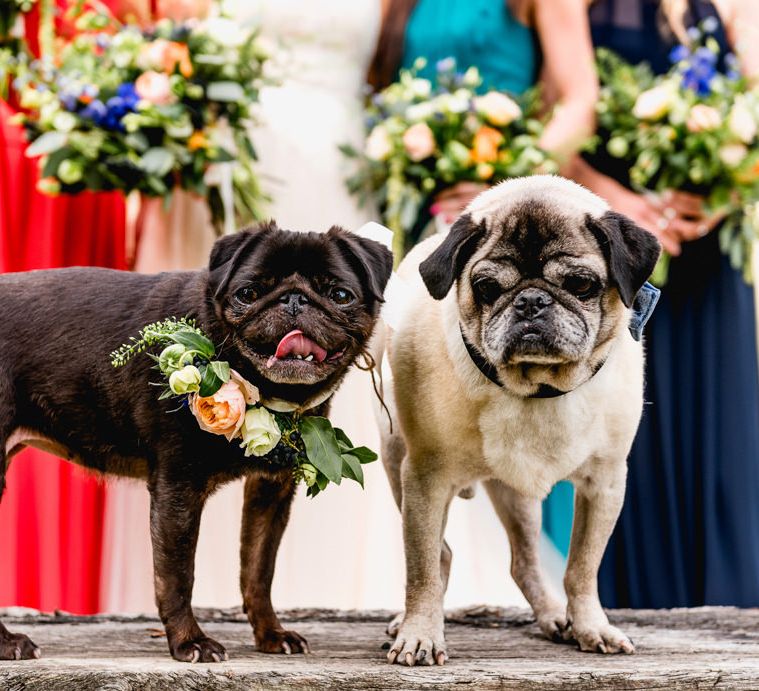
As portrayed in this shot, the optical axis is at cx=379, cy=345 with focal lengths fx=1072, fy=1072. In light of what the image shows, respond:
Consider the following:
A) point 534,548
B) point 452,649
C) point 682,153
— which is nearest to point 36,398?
point 452,649

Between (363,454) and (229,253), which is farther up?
(229,253)

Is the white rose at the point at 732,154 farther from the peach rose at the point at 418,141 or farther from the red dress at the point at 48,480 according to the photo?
the red dress at the point at 48,480

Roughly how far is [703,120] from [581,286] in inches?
91.0

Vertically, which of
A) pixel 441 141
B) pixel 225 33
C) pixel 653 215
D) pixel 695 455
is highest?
pixel 225 33

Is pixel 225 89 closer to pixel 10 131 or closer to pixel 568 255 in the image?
pixel 10 131

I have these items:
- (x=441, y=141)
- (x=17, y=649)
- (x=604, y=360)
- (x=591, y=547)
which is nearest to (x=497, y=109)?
(x=441, y=141)

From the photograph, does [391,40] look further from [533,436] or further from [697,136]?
[533,436]

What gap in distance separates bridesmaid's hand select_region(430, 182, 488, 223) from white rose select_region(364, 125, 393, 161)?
0.29 meters

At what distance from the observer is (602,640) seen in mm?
2602

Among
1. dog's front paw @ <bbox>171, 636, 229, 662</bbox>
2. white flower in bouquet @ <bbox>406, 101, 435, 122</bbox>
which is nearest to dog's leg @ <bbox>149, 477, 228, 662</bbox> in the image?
dog's front paw @ <bbox>171, 636, 229, 662</bbox>

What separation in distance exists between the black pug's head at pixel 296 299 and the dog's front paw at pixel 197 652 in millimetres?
569

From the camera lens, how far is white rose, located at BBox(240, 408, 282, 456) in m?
2.24

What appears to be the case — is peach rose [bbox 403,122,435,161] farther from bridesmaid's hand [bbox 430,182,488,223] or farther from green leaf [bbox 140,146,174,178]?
green leaf [bbox 140,146,174,178]

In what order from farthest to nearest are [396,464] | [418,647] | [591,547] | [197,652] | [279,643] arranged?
1. [396,464]
2. [591,547]
3. [279,643]
4. [418,647]
5. [197,652]
